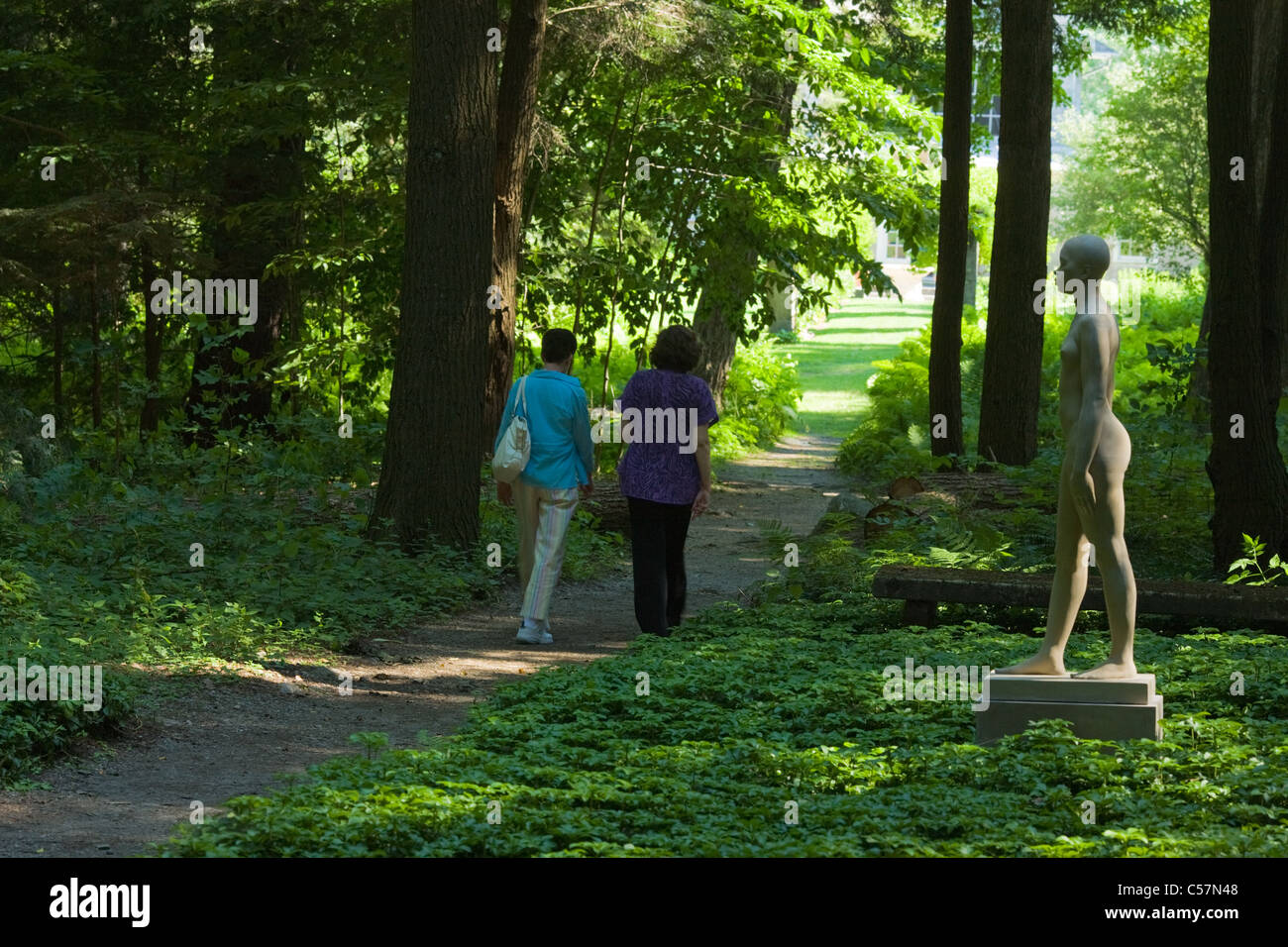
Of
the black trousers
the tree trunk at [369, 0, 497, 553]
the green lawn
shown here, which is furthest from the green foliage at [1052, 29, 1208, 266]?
the black trousers

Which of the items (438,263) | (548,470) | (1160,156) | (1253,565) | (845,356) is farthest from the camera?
(845,356)

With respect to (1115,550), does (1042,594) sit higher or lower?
lower

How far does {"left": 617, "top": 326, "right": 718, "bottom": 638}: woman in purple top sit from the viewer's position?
9469mm

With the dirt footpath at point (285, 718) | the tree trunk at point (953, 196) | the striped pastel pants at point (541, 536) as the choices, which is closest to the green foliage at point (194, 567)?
the dirt footpath at point (285, 718)

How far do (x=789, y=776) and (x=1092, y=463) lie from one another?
197 centimetres

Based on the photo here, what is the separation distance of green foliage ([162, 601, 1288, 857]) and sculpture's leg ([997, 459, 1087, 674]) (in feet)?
1.37

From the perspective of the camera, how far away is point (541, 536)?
985 centimetres

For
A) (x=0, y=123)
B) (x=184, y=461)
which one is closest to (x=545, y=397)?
(x=184, y=461)

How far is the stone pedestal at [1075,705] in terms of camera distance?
21.3ft

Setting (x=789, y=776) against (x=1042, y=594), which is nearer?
(x=789, y=776)

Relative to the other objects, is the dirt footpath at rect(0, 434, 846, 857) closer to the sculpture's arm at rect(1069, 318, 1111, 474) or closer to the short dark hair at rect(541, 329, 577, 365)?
the short dark hair at rect(541, 329, 577, 365)

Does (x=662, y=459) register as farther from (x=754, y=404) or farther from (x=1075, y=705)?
(x=754, y=404)

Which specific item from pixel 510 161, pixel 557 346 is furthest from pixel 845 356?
pixel 557 346
